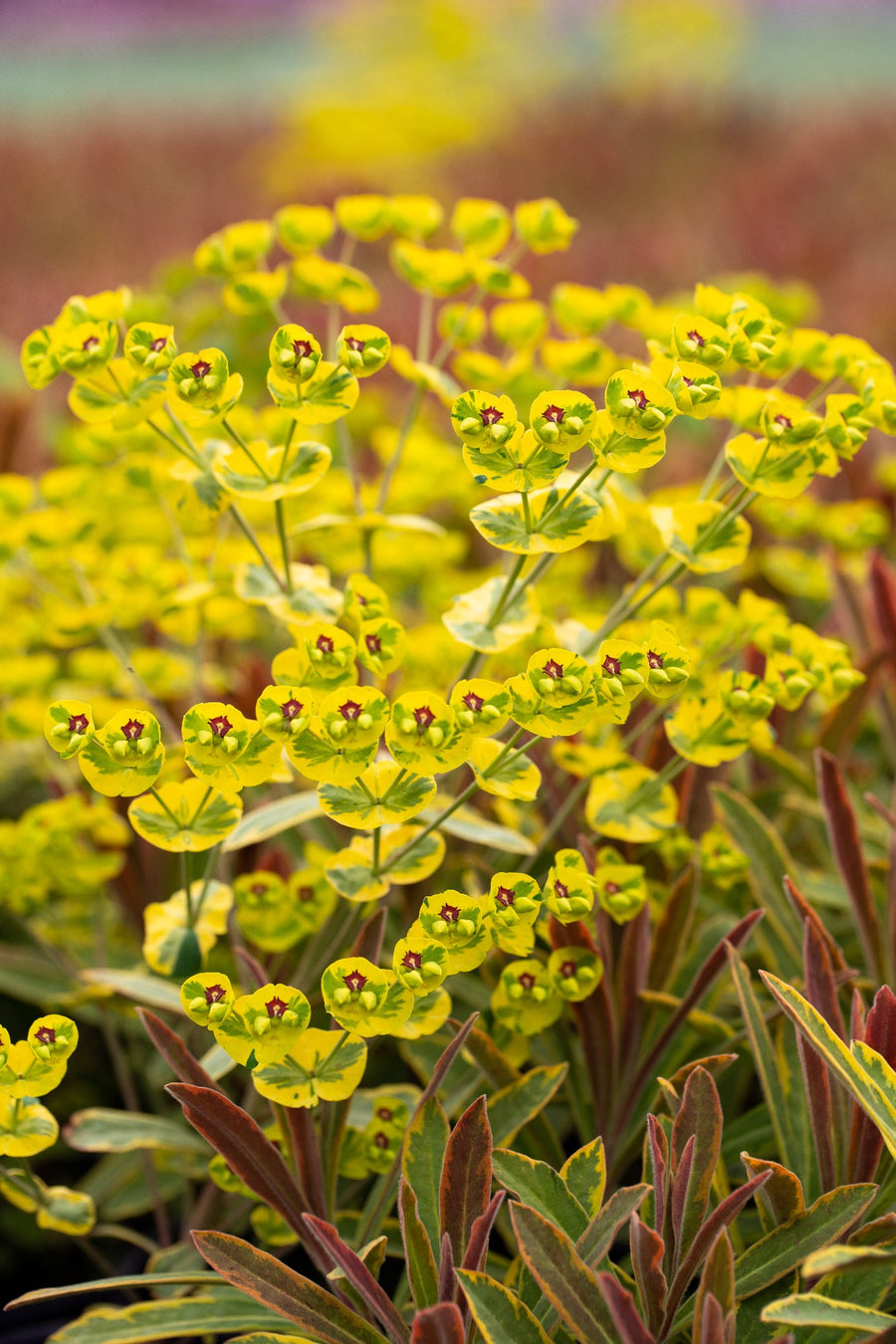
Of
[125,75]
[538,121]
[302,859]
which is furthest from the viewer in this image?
[125,75]

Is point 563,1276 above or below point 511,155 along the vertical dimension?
below

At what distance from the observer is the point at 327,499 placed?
1170mm

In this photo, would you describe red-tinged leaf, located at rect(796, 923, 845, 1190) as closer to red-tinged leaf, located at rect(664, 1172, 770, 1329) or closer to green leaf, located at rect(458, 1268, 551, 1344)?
red-tinged leaf, located at rect(664, 1172, 770, 1329)

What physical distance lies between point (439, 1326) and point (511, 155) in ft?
25.6

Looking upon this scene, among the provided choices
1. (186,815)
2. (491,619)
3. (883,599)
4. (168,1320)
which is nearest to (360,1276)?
(168,1320)

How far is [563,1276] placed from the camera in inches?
21.6

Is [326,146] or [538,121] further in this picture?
[538,121]

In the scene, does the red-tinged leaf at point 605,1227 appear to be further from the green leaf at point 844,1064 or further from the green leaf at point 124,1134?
the green leaf at point 124,1134

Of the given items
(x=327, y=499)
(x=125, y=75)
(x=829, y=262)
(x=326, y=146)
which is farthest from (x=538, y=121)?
(x=125, y=75)

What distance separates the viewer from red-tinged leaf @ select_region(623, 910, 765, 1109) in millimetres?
700

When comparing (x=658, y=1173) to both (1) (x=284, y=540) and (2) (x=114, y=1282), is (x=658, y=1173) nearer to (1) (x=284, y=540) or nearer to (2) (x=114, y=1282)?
(2) (x=114, y=1282)

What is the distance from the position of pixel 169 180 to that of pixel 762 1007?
26.4 ft

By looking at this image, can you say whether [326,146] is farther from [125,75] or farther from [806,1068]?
[125,75]

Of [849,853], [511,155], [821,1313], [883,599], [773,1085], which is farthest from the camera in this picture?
[511,155]
